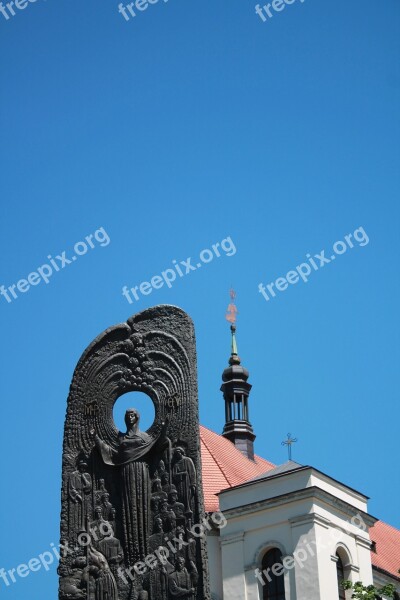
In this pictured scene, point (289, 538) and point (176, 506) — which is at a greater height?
point (289, 538)

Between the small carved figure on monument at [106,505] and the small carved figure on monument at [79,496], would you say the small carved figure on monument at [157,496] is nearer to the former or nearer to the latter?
the small carved figure on monument at [106,505]

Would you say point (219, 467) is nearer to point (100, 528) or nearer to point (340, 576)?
point (340, 576)

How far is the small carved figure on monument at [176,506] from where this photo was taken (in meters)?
11.4

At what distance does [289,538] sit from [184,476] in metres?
18.5

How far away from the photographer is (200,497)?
1147cm

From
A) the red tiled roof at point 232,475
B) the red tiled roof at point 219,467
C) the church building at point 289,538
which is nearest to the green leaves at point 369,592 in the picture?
the church building at point 289,538

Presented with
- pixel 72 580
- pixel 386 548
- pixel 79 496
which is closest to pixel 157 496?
pixel 79 496

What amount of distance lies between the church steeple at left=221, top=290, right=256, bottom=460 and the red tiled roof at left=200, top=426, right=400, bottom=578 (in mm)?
842

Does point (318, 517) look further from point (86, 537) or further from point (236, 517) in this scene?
point (86, 537)

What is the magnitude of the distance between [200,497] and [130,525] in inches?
33.3

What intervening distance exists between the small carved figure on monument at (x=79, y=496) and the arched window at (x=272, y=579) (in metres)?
17.9

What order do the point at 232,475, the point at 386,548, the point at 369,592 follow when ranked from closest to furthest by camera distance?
the point at 369,592
the point at 232,475
the point at 386,548

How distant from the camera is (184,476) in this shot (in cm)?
1155

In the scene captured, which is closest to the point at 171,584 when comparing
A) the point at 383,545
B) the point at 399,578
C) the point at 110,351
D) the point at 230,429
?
the point at 110,351
